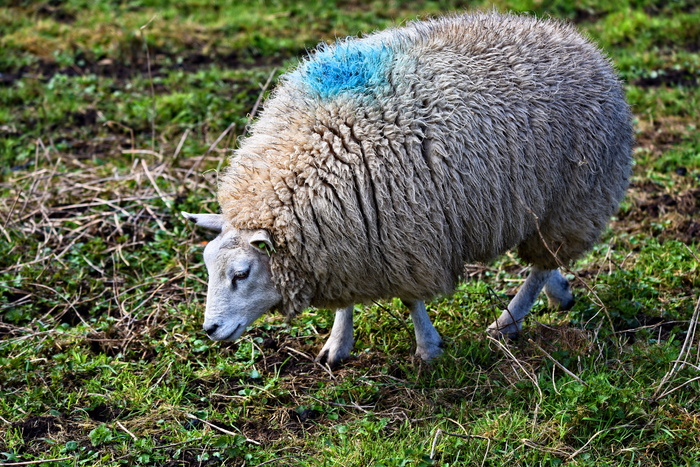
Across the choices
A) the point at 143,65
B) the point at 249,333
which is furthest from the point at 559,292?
the point at 143,65

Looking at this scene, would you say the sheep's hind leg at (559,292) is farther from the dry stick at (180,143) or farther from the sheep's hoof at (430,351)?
the dry stick at (180,143)

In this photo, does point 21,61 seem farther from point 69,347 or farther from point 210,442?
point 210,442

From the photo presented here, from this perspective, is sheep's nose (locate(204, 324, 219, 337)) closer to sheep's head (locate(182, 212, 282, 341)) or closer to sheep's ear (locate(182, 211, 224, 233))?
sheep's head (locate(182, 212, 282, 341))

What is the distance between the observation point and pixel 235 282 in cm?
355

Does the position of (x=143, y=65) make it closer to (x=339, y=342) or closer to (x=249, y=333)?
(x=249, y=333)

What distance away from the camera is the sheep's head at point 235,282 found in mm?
3520

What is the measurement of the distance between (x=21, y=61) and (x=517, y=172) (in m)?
5.60

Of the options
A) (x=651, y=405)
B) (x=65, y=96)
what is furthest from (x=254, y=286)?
(x=65, y=96)

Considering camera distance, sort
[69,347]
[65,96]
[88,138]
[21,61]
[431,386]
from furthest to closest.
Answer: [21,61], [65,96], [88,138], [69,347], [431,386]

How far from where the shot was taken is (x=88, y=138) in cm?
632

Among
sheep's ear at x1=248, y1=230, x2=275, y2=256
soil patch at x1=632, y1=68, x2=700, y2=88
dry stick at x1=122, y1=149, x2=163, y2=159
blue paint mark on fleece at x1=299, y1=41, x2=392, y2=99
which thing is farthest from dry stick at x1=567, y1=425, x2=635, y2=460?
soil patch at x1=632, y1=68, x2=700, y2=88

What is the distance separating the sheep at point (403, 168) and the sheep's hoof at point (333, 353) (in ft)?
0.95

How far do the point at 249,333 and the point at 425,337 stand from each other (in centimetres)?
104

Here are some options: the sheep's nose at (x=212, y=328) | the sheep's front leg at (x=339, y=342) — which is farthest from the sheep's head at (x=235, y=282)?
the sheep's front leg at (x=339, y=342)
